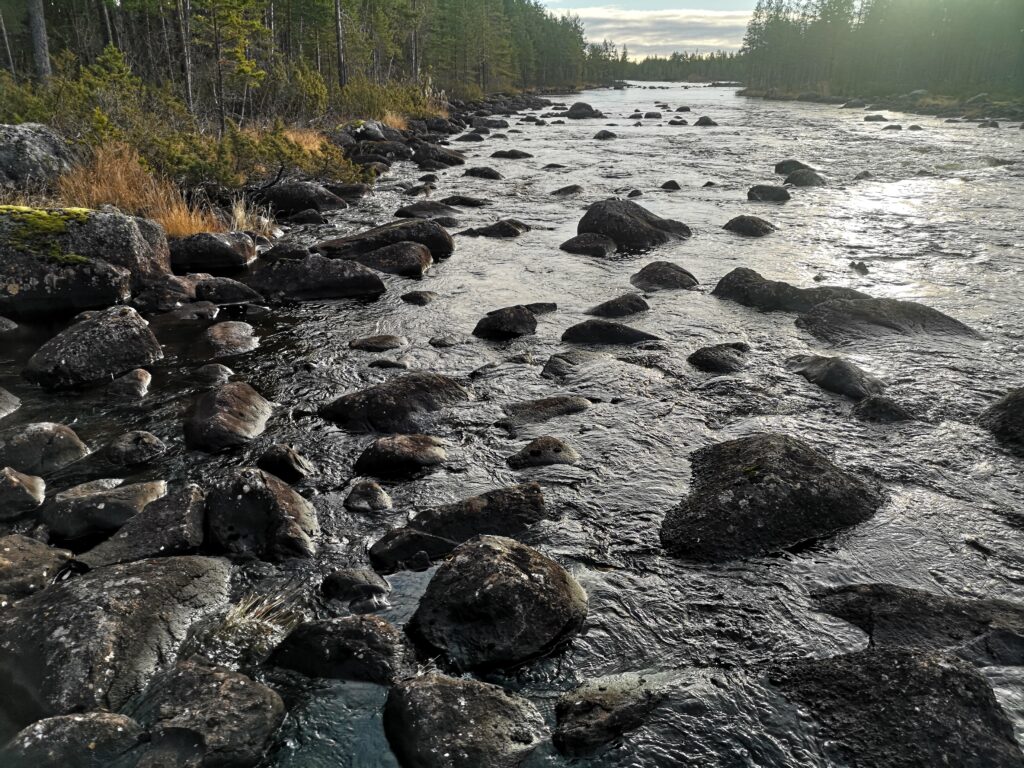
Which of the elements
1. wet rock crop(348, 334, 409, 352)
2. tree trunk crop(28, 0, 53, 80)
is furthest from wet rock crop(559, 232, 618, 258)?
tree trunk crop(28, 0, 53, 80)

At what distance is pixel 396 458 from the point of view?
19.8 feet

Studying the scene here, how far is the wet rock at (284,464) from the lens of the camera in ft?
19.2

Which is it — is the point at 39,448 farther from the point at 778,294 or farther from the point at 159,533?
the point at 778,294

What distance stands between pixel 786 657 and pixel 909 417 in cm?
391

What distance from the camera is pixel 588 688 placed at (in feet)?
12.4

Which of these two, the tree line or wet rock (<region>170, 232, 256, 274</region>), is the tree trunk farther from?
the tree line

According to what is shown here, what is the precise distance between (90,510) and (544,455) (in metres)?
3.47

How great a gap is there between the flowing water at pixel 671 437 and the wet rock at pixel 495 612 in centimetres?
14

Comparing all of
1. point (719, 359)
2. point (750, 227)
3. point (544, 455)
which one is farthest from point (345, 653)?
point (750, 227)

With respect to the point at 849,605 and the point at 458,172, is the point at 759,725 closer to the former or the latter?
the point at 849,605

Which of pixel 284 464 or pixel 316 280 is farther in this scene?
pixel 316 280

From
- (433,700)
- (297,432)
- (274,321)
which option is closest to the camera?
(433,700)

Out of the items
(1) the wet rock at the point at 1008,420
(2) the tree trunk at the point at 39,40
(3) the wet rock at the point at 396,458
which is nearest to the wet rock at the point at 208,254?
(3) the wet rock at the point at 396,458

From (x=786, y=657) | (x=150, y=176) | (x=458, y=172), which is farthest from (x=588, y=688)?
(x=458, y=172)
